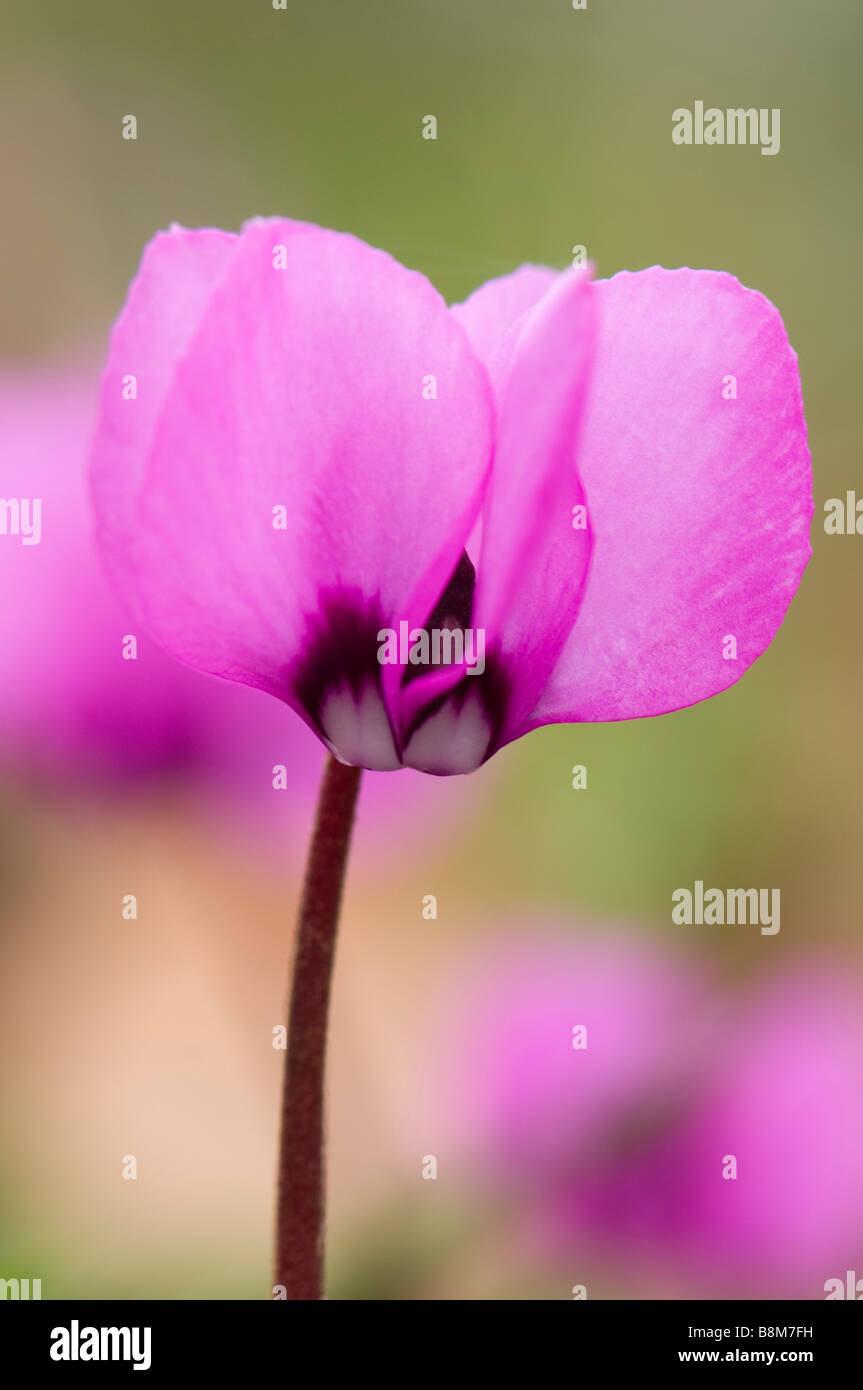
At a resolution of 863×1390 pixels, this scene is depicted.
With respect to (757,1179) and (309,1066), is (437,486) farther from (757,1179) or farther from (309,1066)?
(757,1179)

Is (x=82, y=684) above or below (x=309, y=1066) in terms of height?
above

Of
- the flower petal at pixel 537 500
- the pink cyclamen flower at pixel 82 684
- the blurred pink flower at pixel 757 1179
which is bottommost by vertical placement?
the blurred pink flower at pixel 757 1179

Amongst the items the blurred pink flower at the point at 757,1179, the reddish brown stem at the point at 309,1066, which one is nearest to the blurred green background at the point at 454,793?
the blurred pink flower at the point at 757,1179

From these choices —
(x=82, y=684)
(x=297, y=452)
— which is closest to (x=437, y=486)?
(x=297, y=452)

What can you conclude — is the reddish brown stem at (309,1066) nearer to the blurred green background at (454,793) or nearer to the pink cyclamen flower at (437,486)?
the pink cyclamen flower at (437,486)

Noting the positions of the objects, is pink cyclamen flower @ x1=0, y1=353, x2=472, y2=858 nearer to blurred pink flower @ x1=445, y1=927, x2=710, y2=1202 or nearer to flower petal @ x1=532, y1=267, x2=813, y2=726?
blurred pink flower @ x1=445, y1=927, x2=710, y2=1202

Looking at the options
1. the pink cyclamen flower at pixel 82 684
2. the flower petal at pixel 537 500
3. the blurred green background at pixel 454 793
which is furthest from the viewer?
the blurred green background at pixel 454 793
